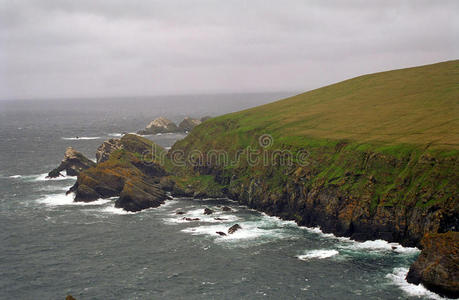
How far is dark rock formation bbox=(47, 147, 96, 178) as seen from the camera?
15362 cm

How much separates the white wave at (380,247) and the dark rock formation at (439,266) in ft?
41.3

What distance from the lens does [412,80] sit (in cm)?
16738

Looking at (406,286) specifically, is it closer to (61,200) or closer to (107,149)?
(61,200)

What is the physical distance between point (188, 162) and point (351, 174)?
59254 millimetres

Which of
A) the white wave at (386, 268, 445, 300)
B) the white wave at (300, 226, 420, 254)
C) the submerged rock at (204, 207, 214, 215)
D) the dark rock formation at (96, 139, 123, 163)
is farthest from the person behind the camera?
the dark rock formation at (96, 139, 123, 163)

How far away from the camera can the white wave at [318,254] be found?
276 feet

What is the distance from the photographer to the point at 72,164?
155 m

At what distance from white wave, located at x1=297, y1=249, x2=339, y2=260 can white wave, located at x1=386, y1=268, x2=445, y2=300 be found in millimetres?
12183

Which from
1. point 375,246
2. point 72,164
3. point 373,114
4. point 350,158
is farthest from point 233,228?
point 72,164

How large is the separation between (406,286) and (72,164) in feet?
384

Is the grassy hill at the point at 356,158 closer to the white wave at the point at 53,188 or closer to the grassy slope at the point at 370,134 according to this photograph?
the grassy slope at the point at 370,134

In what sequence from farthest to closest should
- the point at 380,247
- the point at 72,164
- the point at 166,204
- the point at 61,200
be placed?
the point at 72,164 → the point at 61,200 → the point at 166,204 → the point at 380,247

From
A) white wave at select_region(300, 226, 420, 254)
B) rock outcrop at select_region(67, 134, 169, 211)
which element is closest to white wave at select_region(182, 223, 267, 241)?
white wave at select_region(300, 226, 420, 254)

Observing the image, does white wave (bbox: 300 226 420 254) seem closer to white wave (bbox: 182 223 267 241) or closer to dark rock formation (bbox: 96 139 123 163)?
white wave (bbox: 182 223 267 241)
